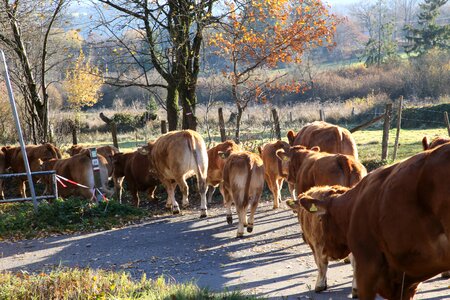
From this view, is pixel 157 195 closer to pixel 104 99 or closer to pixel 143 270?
pixel 143 270

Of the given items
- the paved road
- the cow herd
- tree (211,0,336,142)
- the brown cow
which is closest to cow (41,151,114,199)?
the cow herd

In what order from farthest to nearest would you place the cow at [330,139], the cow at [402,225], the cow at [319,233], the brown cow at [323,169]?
the cow at [330,139] → the brown cow at [323,169] → the cow at [319,233] → the cow at [402,225]

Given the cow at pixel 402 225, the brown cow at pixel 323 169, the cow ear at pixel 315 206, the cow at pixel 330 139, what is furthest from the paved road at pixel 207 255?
the cow at pixel 402 225

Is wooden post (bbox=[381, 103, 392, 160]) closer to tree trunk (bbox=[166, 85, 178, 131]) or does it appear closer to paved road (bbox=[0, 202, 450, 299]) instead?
paved road (bbox=[0, 202, 450, 299])

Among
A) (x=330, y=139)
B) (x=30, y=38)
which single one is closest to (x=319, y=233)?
(x=330, y=139)

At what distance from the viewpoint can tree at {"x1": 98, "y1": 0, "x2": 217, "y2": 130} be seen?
771 inches

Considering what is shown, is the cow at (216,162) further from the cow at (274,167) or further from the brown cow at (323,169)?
the brown cow at (323,169)

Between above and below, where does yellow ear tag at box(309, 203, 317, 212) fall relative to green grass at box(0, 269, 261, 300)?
above

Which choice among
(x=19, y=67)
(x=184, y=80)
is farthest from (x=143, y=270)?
(x=19, y=67)

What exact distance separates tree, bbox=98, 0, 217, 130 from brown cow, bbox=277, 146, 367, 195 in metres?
8.70

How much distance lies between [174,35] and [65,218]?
317 inches

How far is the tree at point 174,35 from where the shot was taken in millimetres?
19578

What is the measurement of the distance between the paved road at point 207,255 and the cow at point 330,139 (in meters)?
1.76

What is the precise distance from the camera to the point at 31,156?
2016 centimetres
